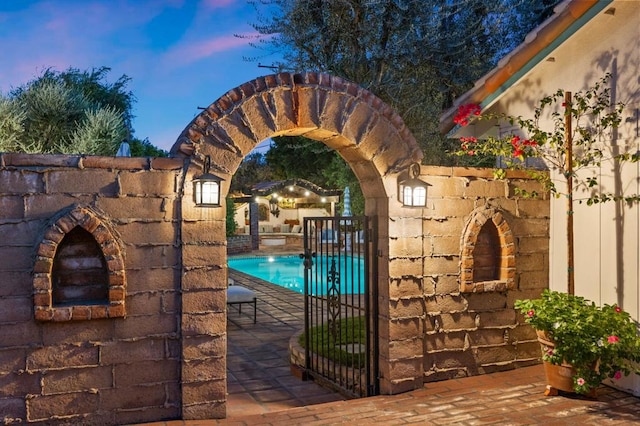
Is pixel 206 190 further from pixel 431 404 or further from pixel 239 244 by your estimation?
pixel 239 244

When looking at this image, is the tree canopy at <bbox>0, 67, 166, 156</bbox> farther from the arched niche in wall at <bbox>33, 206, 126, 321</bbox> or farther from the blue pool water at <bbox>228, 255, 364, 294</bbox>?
the blue pool water at <bbox>228, 255, 364, 294</bbox>

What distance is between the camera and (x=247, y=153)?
5109 millimetres

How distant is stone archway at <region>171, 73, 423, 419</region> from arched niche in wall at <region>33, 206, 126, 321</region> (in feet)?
1.95

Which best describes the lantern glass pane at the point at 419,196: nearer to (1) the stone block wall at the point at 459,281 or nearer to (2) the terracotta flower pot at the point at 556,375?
(1) the stone block wall at the point at 459,281

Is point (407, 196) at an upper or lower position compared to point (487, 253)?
upper

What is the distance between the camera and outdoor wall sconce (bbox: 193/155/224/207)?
468cm

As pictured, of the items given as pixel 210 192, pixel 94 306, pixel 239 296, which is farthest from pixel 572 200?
pixel 239 296

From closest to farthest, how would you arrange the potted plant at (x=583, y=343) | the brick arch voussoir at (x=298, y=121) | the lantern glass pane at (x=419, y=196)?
the brick arch voussoir at (x=298, y=121), the potted plant at (x=583, y=343), the lantern glass pane at (x=419, y=196)

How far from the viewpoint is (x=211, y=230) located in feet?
15.9

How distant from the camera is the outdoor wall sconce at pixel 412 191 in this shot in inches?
219

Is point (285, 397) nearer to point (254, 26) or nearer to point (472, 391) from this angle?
point (472, 391)

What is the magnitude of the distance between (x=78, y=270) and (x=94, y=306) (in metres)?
0.35

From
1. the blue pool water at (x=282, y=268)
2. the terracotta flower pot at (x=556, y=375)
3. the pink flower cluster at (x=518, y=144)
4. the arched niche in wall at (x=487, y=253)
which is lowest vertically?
the blue pool water at (x=282, y=268)

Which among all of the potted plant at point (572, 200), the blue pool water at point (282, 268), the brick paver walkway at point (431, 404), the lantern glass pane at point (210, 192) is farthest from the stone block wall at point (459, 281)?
the blue pool water at point (282, 268)
